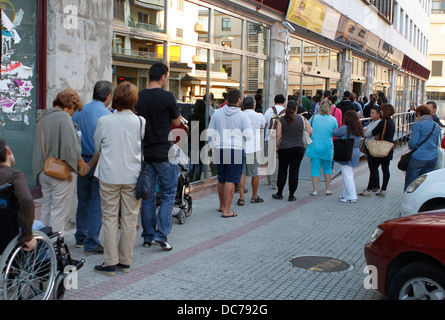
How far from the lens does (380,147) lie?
9.77 meters

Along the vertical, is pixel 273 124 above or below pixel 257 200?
above

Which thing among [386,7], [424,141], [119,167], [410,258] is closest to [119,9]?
[119,167]

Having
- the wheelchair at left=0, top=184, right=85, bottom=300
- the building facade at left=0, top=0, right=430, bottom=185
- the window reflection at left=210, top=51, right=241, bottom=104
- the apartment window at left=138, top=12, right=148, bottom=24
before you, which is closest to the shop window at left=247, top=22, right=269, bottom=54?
the building facade at left=0, top=0, right=430, bottom=185

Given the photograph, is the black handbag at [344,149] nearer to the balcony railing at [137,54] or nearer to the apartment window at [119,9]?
the balcony railing at [137,54]

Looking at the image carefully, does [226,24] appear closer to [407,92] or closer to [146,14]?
[146,14]

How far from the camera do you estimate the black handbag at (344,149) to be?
30.6ft

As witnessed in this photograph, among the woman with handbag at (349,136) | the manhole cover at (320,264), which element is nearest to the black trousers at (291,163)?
the woman with handbag at (349,136)

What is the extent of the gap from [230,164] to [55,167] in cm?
316

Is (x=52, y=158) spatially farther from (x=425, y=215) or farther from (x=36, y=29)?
(x=425, y=215)

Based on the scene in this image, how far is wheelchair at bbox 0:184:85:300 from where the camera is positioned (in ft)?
12.4

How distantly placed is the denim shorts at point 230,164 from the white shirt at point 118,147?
2.78m

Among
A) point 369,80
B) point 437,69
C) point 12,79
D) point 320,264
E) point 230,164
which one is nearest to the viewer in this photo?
point 320,264
